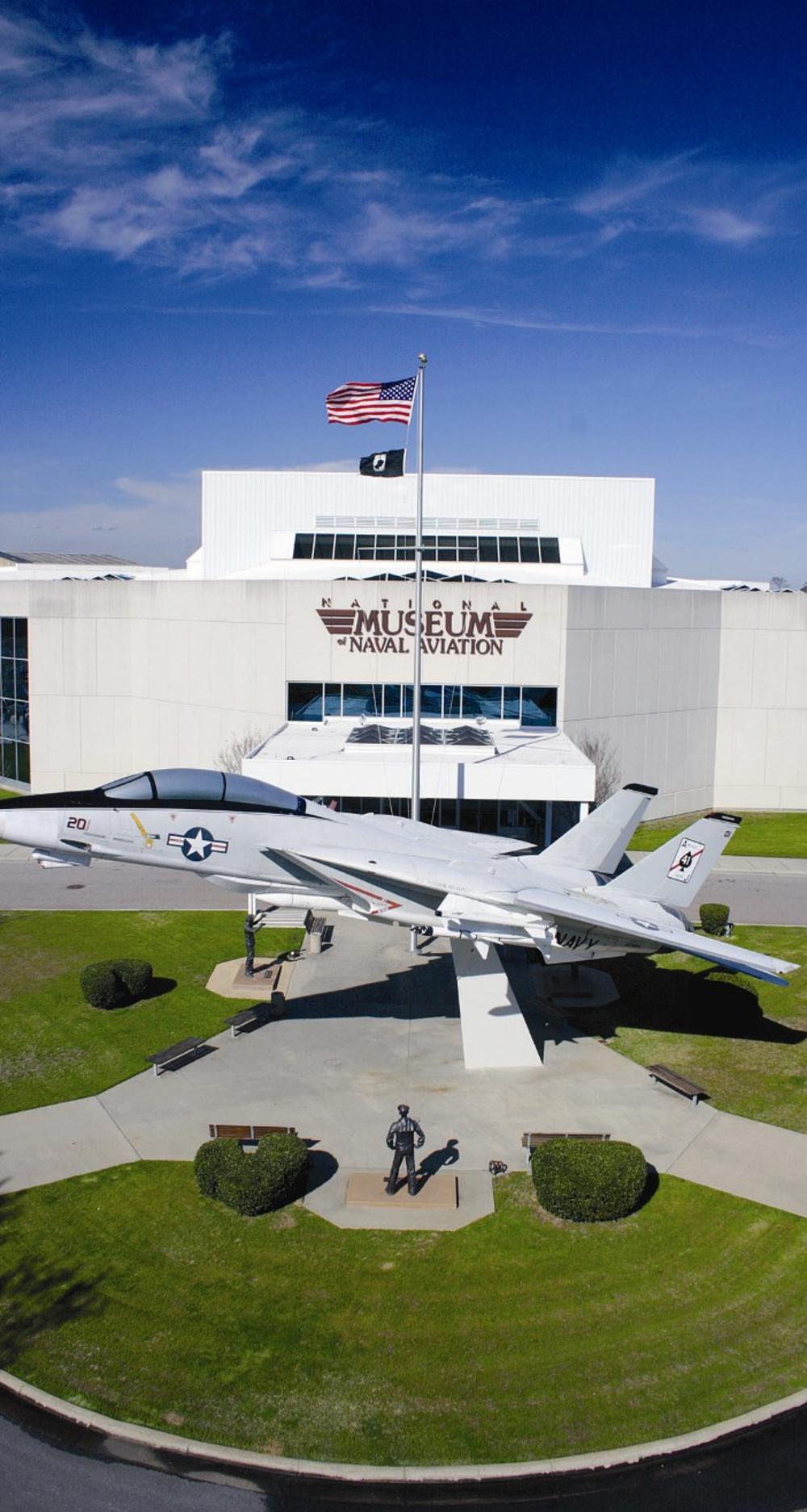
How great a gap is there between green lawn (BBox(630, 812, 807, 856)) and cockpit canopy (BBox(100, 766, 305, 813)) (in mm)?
22627

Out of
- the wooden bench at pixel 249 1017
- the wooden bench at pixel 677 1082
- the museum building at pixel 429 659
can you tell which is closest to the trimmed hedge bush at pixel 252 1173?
the wooden bench at pixel 249 1017

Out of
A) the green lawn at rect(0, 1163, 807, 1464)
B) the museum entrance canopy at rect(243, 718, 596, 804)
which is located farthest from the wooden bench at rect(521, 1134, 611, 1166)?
the museum entrance canopy at rect(243, 718, 596, 804)

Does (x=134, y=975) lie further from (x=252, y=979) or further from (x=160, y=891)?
(x=160, y=891)

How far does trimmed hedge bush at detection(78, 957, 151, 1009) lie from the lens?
2255 cm

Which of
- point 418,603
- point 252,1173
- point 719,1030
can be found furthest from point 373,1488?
point 418,603

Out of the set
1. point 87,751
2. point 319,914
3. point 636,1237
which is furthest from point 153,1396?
point 87,751

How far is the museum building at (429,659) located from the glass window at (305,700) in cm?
6

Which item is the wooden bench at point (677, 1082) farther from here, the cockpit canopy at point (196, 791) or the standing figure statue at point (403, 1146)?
the cockpit canopy at point (196, 791)

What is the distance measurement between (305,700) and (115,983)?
19.3m

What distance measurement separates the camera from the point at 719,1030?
2208 cm

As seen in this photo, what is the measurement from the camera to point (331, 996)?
23625 millimetres

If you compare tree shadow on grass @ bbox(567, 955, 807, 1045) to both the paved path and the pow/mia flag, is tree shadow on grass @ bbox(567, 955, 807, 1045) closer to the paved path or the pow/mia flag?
the paved path

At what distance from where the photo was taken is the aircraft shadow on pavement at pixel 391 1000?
22.7m

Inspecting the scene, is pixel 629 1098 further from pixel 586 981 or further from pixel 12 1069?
pixel 12 1069
